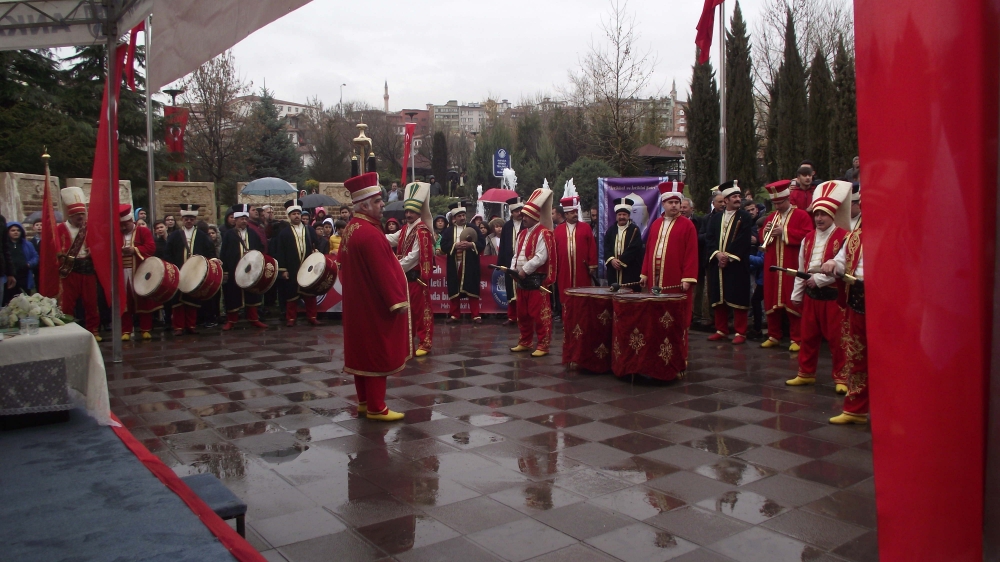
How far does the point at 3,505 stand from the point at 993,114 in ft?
13.5

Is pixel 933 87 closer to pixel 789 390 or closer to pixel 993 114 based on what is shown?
pixel 993 114

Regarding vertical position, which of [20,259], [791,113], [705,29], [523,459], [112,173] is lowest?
[523,459]

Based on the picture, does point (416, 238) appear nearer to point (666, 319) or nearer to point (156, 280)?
point (666, 319)

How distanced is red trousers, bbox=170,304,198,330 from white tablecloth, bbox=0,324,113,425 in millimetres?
5744

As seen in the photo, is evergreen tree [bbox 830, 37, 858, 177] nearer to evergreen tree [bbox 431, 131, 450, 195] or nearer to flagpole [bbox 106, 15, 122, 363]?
flagpole [bbox 106, 15, 122, 363]

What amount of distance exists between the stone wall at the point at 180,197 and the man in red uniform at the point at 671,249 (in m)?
15.4

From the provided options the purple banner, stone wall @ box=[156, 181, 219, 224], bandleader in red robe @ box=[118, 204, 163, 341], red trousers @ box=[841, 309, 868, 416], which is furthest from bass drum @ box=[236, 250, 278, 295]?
stone wall @ box=[156, 181, 219, 224]

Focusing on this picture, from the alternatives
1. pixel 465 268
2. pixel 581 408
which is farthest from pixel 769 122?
pixel 581 408

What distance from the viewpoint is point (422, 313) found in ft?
29.1

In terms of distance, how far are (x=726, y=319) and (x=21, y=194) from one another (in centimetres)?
1581

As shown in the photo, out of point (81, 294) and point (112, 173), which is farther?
point (81, 294)

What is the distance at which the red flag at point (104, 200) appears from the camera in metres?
7.85

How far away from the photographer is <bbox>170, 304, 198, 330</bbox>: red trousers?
35.7 feet

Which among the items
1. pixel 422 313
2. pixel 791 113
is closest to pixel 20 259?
pixel 422 313
